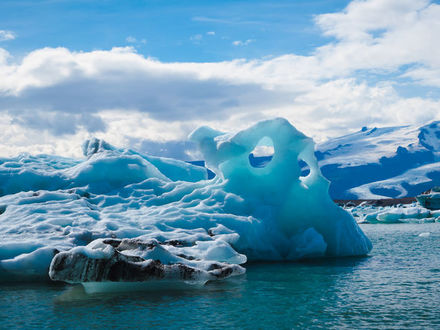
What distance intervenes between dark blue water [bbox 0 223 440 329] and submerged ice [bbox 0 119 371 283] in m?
0.73

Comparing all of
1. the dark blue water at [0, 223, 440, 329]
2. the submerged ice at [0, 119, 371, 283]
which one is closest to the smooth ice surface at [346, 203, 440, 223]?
the submerged ice at [0, 119, 371, 283]

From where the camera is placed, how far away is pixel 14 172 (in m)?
18.8

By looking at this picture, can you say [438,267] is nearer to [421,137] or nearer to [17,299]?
[17,299]

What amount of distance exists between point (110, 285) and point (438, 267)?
9078 mm

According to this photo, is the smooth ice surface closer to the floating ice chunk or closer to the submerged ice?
the submerged ice

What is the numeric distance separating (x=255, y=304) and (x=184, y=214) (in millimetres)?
6532

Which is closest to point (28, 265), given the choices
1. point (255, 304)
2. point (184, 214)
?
point (255, 304)

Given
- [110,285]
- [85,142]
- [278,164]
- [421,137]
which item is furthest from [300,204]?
[421,137]

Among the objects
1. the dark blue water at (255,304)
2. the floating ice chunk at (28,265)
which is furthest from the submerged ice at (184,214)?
the dark blue water at (255,304)

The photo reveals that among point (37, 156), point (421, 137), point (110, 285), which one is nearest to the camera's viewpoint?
point (110, 285)

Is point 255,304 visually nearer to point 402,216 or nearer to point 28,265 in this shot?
point 28,265

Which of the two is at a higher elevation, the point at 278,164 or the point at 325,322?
the point at 278,164

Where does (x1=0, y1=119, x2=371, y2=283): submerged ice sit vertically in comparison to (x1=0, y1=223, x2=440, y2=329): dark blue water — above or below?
above

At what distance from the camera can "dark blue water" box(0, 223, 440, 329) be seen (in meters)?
7.56
